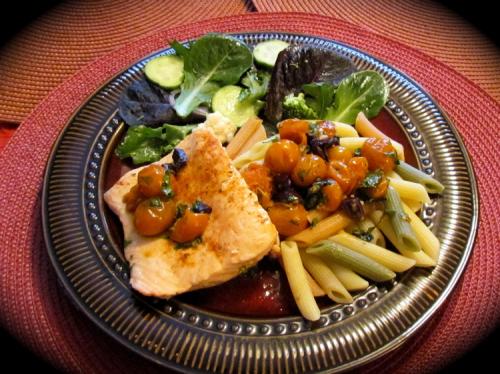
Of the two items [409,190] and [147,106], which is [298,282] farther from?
[147,106]

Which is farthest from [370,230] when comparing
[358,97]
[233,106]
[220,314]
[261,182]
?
[233,106]

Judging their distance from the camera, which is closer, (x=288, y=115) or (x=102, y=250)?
(x=102, y=250)

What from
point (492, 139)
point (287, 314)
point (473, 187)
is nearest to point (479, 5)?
point (492, 139)

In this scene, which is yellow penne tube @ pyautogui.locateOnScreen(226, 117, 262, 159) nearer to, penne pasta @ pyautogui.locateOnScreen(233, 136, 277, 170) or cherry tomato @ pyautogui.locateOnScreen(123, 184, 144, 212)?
penne pasta @ pyautogui.locateOnScreen(233, 136, 277, 170)

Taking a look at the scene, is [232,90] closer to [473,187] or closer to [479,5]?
[473,187]

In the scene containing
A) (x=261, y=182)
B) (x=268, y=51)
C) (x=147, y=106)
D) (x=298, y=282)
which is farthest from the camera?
(x=268, y=51)
